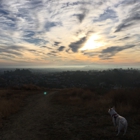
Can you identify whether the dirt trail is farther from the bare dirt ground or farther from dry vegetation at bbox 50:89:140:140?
dry vegetation at bbox 50:89:140:140

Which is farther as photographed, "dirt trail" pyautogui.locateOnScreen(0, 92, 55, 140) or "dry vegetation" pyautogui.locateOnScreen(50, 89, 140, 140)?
"dirt trail" pyautogui.locateOnScreen(0, 92, 55, 140)

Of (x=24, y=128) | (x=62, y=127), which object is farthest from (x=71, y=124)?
(x=24, y=128)

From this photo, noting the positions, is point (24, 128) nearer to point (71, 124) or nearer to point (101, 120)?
point (71, 124)

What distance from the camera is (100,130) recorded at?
7.26 m

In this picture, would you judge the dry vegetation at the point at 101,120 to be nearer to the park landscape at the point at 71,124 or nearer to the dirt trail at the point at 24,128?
the park landscape at the point at 71,124

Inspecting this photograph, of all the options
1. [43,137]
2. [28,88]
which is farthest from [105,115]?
[28,88]

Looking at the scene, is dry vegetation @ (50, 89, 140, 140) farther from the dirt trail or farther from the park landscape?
the dirt trail

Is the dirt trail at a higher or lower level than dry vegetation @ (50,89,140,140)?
lower

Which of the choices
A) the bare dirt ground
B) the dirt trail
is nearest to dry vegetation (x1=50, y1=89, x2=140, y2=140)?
the bare dirt ground

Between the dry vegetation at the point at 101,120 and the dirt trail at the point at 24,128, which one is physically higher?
the dry vegetation at the point at 101,120

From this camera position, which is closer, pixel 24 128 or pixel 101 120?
pixel 24 128

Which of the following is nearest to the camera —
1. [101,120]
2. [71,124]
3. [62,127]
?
[62,127]

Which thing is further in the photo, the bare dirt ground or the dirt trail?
the dirt trail

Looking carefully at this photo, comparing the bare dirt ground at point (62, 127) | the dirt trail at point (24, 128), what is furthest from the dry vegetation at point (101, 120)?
the dirt trail at point (24, 128)
